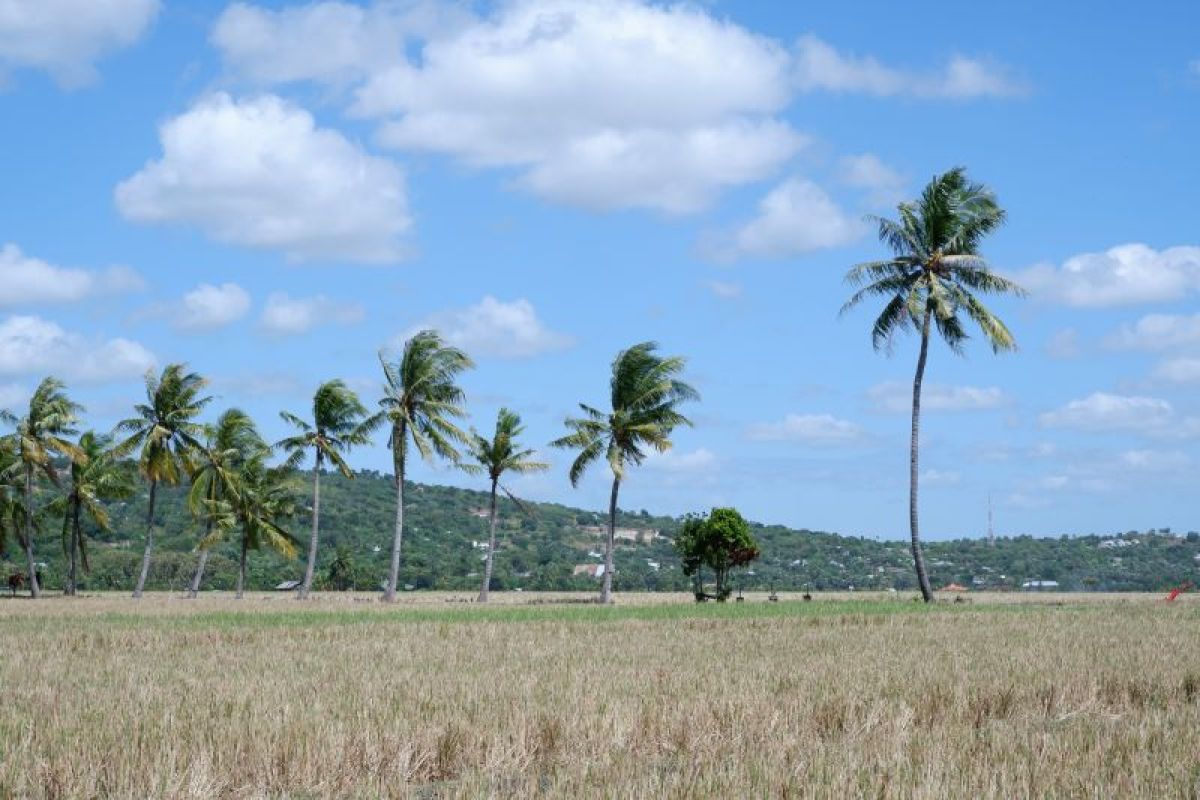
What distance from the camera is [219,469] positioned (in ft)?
178

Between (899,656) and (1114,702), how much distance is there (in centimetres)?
418

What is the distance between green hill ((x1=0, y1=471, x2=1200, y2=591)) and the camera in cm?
8581

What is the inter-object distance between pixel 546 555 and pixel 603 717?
339 ft

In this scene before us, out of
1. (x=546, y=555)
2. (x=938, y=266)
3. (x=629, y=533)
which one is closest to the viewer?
(x=938, y=266)

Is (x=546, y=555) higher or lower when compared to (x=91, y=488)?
lower

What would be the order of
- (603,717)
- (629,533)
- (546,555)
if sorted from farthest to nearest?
1. (629,533)
2. (546,555)
3. (603,717)

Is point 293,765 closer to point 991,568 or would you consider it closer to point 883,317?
point 883,317

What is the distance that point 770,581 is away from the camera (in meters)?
101

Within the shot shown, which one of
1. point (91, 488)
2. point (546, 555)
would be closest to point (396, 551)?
point (91, 488)

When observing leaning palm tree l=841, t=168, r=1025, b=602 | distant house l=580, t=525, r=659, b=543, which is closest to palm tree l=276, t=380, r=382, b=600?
leaning palm tree l=841, t=168, r=1025, b=602

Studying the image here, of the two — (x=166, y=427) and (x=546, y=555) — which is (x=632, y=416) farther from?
(x=546, y=555)

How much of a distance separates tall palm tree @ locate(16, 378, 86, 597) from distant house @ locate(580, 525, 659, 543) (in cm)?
8880

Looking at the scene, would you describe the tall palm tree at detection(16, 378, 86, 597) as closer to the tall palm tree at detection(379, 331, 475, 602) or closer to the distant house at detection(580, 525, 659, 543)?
the tall palm tree at detection(379, 331, 475, 602)

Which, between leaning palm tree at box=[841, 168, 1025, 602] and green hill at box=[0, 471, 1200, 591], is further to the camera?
green hill at box=[0, 471, 1200, 591]
